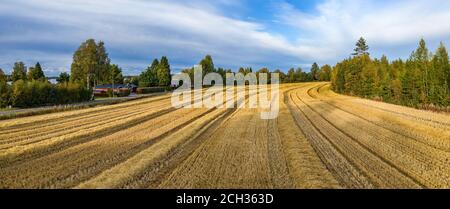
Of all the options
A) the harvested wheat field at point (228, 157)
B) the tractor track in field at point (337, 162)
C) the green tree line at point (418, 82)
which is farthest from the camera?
the green tree line at point (418, 82)

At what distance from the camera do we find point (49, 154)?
1380 centimetres

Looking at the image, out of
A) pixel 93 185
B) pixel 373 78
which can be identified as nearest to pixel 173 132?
pixel 93 185

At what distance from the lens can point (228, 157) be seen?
42.4 feet

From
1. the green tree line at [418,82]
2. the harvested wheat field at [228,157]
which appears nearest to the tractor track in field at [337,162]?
the harvested wheat field at [228,157]

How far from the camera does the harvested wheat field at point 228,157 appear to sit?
9828 mm

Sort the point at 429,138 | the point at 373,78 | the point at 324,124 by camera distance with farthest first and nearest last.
Result: the point at 373,78
the point at 324,124
the point at 429,138

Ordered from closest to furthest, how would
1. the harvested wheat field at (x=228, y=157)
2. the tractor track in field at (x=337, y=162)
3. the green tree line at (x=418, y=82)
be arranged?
1. the tractor track in field at (x=337, y=162)
2. the harvested wheat field at (x=228, y=157)
3. the green tree line at (x=418, y=82)

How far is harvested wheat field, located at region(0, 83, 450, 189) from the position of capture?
983cm

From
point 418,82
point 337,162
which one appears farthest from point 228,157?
point 418,82

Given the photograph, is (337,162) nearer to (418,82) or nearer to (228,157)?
(228,157)

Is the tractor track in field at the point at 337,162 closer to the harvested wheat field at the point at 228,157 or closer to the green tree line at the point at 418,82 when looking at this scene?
the harvested wheat field at the point at 228,157
